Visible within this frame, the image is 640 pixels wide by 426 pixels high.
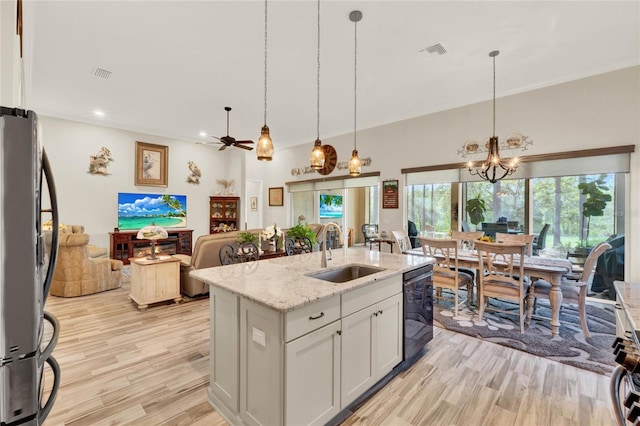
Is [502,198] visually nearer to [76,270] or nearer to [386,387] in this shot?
[386,387]

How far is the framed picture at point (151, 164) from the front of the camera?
7113 mm

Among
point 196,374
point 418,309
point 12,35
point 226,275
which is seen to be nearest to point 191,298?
point 196,374

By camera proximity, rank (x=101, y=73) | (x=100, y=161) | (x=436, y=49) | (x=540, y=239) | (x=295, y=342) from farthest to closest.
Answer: (x=100, y=161), (x=540, y=239), (x=101, y=73), (x=436, y=49), (x=295, y=342)

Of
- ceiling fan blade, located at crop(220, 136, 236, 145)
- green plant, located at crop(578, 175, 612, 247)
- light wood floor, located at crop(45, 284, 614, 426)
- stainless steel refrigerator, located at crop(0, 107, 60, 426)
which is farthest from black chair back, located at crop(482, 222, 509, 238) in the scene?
stainless steel refrigerator, located at crop(0, 107, 60, 426)

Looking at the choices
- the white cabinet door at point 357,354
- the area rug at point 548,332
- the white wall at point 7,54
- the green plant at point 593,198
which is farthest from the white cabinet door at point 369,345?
the green plant at point 593,198

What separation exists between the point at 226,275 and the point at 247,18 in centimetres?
259

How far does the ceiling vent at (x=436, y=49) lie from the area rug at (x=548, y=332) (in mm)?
3310

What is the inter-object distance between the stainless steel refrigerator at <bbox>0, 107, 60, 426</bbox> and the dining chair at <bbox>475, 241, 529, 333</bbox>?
355 cm

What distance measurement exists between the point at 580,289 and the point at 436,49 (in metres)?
3.17

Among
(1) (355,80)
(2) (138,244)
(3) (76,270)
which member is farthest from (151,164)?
(1) (355,80)

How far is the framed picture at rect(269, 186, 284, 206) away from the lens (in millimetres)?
8594

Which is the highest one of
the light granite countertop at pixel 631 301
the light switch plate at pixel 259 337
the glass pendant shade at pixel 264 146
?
the glass pendant shade at pixel 264 146

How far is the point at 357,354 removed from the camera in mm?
1984

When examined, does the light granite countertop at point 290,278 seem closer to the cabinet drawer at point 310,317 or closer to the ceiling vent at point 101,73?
the cabinet drawer at point 310,317
